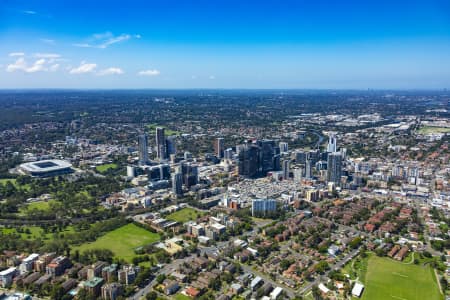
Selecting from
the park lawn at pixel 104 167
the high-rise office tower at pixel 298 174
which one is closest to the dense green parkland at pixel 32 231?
the park lawn at pixel 104 167

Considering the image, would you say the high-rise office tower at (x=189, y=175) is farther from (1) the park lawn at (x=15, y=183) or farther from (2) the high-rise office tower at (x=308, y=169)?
(1) the park lawn at (x=15, y=183)

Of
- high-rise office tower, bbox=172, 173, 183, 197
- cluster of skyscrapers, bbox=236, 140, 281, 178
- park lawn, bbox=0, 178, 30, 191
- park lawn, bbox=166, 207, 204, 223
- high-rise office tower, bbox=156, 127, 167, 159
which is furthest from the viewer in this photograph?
high-rise office tower, bbox=156, 127, 167, 159

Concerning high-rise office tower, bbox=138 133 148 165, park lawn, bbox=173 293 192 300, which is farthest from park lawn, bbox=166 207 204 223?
high-rise office tower, bbox=138 133 148 165

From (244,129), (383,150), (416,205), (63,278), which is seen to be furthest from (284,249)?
(244,129)

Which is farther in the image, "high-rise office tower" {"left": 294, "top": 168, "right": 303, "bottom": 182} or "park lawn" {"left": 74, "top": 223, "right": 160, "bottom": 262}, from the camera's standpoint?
"high-rise office tower" {"left": 294, "top": 168, "right": 303, "bottom": 182}

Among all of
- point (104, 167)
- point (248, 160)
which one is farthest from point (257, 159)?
point (104, 167)

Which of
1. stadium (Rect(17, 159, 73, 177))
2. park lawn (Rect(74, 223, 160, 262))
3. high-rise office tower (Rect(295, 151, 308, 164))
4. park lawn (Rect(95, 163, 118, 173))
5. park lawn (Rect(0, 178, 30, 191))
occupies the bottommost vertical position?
park lawn (Rect(74, 223, 160, 262))

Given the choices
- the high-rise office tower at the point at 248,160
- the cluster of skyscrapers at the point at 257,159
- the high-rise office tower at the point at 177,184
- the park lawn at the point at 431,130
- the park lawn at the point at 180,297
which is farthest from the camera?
the park lawn at the point at 431,130

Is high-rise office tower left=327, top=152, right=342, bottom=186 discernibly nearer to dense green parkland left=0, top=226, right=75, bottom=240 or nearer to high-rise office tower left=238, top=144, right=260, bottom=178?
high-rise office tower left=238, top=144, right=260, bottom=178
